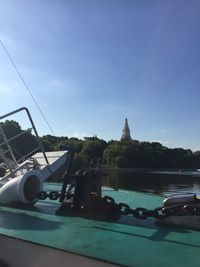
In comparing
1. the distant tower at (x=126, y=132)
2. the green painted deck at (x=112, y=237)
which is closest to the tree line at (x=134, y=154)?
the distant tower at (x=126, y=132)

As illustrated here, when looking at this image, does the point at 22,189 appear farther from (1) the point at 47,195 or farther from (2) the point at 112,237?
(2) the point at 112,237

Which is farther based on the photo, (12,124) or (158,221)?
(12,124)

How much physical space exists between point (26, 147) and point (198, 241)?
262 feet

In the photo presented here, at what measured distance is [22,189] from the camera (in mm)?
7434

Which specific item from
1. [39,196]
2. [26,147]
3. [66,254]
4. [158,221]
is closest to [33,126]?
[39,196]

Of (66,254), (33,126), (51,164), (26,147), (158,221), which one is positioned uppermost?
(26,147)

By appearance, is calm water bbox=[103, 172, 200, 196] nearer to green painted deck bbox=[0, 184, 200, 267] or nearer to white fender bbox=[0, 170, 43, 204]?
white fender bbox=[0, 170, 43, 204]

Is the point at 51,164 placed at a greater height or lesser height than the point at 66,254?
greater

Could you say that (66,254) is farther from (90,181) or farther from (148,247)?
(90,181)

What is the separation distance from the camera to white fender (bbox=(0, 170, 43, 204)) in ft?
24.4

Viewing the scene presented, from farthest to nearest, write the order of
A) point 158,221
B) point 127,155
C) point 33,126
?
point 127,155 → point 33,126 → point 158,221

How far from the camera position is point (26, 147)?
271 ft

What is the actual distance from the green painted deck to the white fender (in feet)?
2.20

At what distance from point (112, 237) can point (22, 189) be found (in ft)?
10.0
